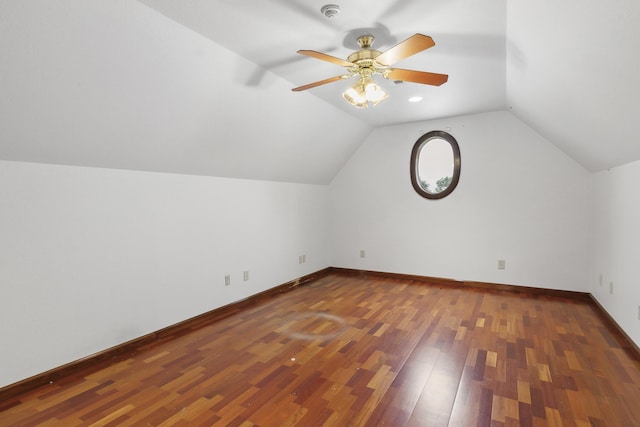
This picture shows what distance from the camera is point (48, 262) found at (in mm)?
2350

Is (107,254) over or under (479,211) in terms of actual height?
under

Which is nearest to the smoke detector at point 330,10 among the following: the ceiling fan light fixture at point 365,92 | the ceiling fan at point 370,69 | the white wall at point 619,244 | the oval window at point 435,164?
the ceiling fan at point 370,69

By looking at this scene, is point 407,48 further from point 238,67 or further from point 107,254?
point 107,254

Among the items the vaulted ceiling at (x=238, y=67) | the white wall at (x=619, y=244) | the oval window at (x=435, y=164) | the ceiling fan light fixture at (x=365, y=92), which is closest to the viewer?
the vaulted ceiling at (x=238, y=67)

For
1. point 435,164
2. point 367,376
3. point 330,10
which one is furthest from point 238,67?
point 435,164

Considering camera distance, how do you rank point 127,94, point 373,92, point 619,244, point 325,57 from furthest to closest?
point 619,244
point 373,92
point 127,94
point 325,57

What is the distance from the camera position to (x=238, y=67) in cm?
266

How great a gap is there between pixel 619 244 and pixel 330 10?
3.32 meters

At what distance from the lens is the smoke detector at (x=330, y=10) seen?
1962 millimetres

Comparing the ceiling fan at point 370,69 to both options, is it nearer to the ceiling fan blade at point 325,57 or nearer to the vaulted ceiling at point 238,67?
the ceiling fan blade at point 325,57

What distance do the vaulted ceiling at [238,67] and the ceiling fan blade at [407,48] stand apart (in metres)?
0.25

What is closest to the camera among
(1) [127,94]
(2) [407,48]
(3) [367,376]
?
(2) [407,48]

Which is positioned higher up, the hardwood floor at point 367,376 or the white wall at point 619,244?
the white wall at point 619,244

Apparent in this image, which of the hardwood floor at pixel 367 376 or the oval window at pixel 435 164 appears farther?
the oval window at pixel 435 164
